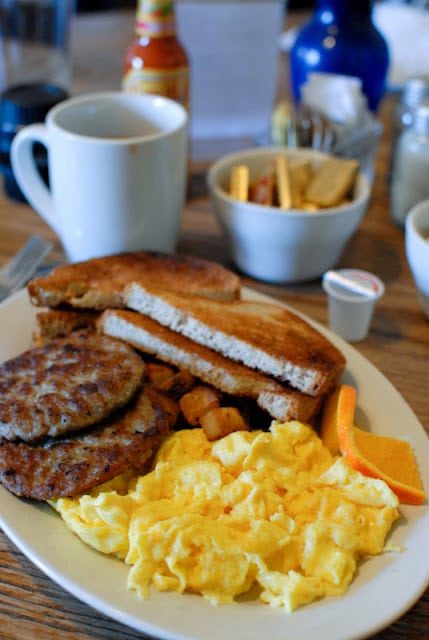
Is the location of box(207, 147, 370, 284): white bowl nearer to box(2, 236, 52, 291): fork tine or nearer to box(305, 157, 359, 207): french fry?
box(305, 157, 359, 207): french fry

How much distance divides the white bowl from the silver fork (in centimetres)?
54

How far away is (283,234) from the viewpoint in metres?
1.83

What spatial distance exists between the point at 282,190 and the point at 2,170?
994mm

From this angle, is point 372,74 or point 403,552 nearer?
point 403,552

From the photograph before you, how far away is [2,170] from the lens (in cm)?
226

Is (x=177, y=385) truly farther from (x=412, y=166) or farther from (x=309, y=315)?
(x=412, y=166)

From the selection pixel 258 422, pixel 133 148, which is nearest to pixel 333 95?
pixel 133 148

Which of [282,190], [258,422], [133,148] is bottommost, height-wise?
[258,422]

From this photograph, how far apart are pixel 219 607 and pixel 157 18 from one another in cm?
170

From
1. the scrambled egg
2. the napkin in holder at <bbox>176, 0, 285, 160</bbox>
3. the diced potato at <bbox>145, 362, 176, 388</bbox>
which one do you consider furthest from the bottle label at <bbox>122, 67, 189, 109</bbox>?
the scrambled egg

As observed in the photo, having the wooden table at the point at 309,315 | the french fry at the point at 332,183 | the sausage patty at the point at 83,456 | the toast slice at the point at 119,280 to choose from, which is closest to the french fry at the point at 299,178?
the french fry at the point at 332,183

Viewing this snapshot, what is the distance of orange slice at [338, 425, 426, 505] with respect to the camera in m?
1.12

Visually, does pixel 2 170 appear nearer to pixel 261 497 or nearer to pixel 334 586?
pixel 261 497

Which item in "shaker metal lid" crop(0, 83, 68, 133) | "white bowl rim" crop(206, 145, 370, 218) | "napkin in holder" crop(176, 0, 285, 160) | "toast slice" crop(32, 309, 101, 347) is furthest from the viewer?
"napkin in holder" crop(176, 0, 285, 160)
